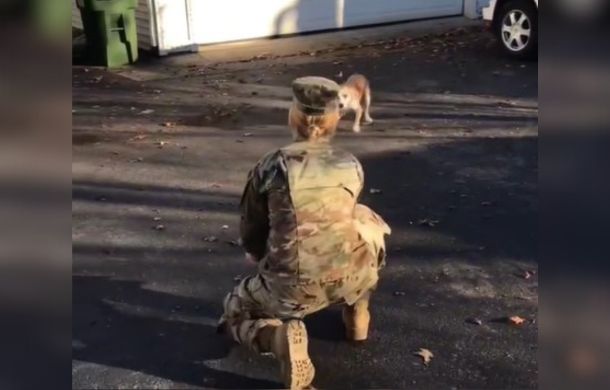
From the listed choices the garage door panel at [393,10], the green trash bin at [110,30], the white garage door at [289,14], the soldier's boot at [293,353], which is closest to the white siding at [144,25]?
the green trash bin at [110,30]

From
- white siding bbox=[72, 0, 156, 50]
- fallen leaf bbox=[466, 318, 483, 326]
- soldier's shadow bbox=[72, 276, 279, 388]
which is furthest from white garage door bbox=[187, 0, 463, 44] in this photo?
fallen leaf bbox=[466, 318, 483, 326]

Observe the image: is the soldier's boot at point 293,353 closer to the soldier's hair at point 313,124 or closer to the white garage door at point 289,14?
the soldier's hair at point 313,124

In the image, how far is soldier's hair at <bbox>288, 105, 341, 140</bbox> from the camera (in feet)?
12.6

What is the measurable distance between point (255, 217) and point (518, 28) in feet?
26.8

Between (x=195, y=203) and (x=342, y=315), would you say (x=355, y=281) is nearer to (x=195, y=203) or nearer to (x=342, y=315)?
(x=342, y=315)

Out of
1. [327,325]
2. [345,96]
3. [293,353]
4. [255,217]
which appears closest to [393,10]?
[345,96]

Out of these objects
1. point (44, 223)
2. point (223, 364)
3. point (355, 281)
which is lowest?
point (223, 364)

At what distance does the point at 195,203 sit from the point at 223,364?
2.39 meters

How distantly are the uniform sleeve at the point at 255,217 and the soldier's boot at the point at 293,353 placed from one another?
1.39ft

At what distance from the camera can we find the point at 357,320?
446cm

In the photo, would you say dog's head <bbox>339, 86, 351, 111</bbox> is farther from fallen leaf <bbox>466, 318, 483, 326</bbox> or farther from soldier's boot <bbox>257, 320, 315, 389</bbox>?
soldier's boot <bbox>257, 320, 315, 389</bbox>

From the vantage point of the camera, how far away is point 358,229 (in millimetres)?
4043

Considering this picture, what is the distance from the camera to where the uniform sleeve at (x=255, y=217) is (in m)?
4.01

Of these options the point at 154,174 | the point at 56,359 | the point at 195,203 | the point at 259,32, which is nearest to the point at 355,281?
the point at 56,359
